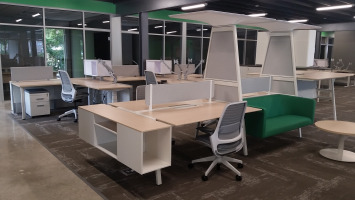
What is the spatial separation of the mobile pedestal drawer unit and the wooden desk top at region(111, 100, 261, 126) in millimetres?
2823

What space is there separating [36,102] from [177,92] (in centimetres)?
354

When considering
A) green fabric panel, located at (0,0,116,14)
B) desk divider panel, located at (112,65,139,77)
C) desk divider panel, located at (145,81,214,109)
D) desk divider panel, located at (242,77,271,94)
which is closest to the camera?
desk divider panel, located at (145,81,214,109)

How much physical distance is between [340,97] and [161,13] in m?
6.95

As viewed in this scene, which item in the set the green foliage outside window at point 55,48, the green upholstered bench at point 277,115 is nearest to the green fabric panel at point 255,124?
the green upholstered bench at point 277,115

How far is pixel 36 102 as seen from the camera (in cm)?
562

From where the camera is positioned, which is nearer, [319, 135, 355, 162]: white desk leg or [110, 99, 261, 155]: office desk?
[110, 99, 261, 155]: office desk

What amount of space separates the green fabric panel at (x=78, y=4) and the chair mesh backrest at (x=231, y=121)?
7.21 metres

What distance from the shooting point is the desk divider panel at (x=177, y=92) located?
335 centimetres

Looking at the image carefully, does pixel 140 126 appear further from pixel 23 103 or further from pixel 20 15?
pixel 20 15

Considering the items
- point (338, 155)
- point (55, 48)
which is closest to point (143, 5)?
point (55, 48)

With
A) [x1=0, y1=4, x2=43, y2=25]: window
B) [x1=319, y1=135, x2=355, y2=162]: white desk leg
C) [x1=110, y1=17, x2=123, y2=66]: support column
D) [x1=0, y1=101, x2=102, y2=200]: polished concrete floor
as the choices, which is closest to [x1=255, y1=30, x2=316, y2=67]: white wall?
[x1=110, y1=17, x2=123, y2=66]: support column

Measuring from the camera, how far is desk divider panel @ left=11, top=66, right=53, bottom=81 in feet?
19.5

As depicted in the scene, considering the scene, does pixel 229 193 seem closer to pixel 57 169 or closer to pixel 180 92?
pixel 180 92

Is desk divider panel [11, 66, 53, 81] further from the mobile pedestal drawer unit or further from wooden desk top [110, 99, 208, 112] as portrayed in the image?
wooden desk top [110, 99, 208, 112]
